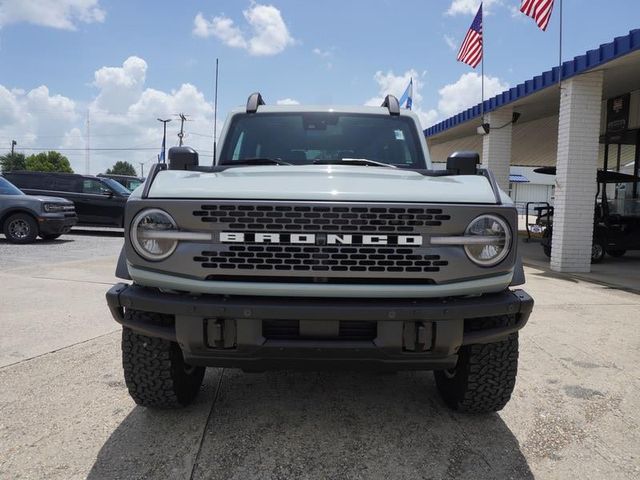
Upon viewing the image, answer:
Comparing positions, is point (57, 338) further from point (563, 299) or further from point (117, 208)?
point (117, 208)

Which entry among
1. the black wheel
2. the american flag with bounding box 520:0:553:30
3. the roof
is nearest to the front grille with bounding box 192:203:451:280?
the black wheel

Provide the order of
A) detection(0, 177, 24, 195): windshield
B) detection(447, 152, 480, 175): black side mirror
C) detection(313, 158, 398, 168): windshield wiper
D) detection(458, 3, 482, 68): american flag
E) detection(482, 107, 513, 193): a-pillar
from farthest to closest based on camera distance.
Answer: detection(482, 107, 513, 193): a-pillar < detection(458, 3, 482, 68): american flag < detection(0, 177, 24, 195): windshield < detection(313, 158, 398, 168): windshield wiper < detection(447, 152, 480, 175): black side mirror

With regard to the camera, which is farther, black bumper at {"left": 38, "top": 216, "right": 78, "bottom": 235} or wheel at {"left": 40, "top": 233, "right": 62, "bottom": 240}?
wheel at {"left": 40, "top": 233, "right": 62, "bottom": 240}

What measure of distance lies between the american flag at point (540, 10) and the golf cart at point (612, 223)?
336 cm

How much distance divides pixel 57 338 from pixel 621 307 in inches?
247

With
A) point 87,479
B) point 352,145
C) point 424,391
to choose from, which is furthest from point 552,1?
point 87,479

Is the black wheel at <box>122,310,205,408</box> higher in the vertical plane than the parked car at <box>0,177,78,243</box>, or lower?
lower

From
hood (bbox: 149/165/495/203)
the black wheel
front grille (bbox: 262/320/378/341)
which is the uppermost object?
hood (bbox: 149/165/495/203)

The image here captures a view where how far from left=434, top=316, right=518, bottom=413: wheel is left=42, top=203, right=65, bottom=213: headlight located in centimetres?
1116

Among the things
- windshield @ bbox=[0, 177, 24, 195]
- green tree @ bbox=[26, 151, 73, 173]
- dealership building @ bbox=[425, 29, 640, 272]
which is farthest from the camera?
green tree @ bbox=[26, 151, 73, 173]

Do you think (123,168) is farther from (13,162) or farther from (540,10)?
(540,10)

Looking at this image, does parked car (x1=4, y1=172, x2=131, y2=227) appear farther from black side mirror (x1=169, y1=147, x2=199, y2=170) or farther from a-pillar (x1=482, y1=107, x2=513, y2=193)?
black side mirror (x1=169, y1=147, x2=199, y2=170)

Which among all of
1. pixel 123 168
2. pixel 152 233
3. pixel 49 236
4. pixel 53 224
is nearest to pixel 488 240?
pixel 152 233

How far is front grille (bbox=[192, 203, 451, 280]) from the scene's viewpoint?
230 cm
